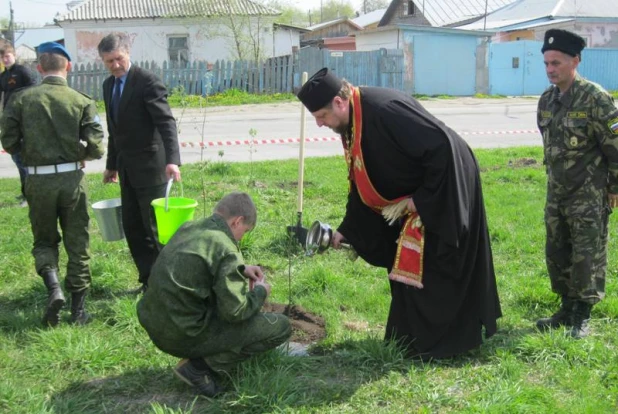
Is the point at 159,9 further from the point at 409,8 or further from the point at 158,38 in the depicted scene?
the point at 409,8

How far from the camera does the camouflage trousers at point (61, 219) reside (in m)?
5.03

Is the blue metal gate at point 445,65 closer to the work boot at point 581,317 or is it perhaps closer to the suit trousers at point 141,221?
the suit trousers at point 141,221

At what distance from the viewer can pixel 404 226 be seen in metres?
4.33

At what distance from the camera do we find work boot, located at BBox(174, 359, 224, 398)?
12.8ft

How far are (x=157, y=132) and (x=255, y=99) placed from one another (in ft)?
65.7

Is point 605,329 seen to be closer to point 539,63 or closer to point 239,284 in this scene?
point 239,284

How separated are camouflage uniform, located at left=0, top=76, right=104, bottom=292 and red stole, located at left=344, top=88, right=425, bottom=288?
2080 millimetres

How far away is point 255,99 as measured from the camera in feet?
82.6

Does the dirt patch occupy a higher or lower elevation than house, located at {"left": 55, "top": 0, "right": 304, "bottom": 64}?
lower

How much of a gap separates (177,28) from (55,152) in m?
30.7

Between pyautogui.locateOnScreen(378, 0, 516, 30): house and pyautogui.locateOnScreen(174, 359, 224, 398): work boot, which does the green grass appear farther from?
pyautogui.locateOnScreen(378, 0, 516, 30): house

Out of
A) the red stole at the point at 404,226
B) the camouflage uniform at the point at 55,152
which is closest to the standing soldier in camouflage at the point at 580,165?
the red stole at the point at 404,226

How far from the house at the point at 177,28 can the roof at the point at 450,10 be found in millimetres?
13730

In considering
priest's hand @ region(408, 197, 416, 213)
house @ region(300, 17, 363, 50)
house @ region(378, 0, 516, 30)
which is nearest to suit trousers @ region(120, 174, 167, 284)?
priest's hand @ region(408, 197, 416, 213)
